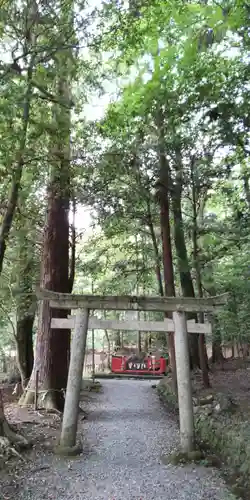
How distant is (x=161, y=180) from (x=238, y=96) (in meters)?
3.01

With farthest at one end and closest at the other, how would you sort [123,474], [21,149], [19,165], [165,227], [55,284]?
[165,227] < [55,284] < [19,165] < [21,149] < [123,474]

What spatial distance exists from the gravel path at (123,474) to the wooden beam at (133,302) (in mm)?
2206

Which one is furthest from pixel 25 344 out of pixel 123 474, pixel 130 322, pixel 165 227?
pixel 123 474

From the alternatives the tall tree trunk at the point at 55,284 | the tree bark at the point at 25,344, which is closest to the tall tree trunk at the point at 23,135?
the tall tree trunk at the point at 55,284

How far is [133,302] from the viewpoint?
5.81m

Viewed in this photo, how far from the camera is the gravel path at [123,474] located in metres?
4.07

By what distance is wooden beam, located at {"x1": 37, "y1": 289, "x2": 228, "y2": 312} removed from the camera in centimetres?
574

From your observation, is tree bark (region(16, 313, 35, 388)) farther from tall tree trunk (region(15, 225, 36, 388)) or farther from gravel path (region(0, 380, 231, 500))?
gravel path (region(0, 380, 231, 500))

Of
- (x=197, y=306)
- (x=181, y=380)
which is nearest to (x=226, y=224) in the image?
(x=197, y=306)

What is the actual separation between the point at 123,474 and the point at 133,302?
239 cm

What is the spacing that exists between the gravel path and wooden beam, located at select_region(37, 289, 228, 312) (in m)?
2.21

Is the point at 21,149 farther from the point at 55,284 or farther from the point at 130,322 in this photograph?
the point at 55,284

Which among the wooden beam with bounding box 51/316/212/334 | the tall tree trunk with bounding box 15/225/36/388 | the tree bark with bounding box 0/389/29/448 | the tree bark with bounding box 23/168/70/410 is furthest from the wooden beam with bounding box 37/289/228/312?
the tall tree trunk with bounding box 15/225/36/388

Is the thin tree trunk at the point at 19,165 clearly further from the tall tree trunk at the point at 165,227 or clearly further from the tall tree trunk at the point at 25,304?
the tall tree trunk at the point at 165,227
